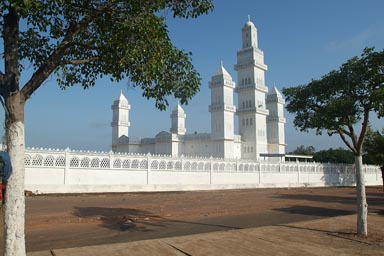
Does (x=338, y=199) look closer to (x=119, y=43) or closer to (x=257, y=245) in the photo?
(x=257, y=245)

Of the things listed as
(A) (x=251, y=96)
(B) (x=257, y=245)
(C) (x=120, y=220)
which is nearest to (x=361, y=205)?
(B) (x=257, y=245)

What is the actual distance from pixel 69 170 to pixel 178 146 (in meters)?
43.7

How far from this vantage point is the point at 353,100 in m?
9.19

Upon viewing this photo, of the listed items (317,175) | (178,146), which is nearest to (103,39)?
(317,175)

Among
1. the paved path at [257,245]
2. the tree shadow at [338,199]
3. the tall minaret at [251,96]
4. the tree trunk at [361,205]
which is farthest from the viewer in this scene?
the tall minaret at [251,96]

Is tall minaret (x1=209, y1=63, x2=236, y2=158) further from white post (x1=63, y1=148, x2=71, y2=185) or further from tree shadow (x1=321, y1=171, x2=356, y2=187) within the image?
white post (x1=63, y1=148, x2=71, y2=185)

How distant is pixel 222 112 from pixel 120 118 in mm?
23054

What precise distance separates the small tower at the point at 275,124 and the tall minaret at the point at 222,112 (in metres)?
13.1

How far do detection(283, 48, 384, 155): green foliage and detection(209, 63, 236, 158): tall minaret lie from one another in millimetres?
48936

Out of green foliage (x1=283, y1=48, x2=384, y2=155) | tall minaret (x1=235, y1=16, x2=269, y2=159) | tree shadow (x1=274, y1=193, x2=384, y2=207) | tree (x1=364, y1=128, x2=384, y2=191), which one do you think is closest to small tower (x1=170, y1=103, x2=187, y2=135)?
tall minaret (x1=235, y1=16, x2=269, y2=159)

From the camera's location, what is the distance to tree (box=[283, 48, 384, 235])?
8.79 meters

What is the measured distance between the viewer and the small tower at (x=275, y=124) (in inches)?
2736

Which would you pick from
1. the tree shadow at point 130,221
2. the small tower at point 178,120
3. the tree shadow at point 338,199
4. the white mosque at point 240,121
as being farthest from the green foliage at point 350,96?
the small tower at point 178,120

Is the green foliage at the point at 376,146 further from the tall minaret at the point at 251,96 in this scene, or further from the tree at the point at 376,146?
the tall minaret at the point at 251,96
